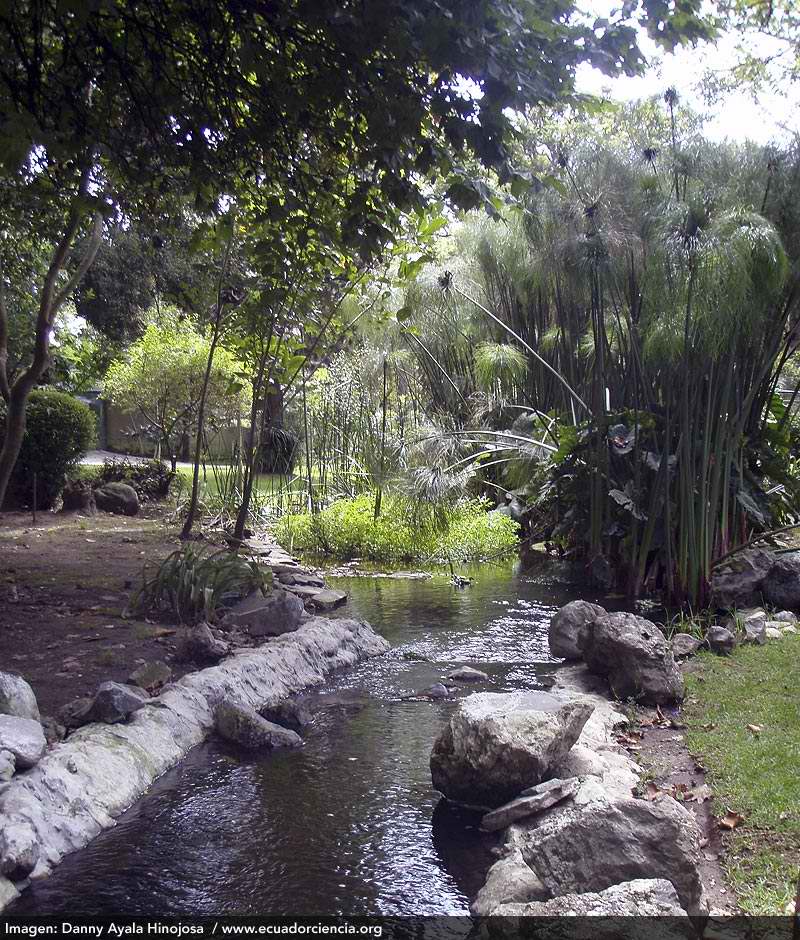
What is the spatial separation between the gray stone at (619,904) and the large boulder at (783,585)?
19.4ft

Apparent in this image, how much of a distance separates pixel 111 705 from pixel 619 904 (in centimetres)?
310

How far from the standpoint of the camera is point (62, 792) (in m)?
4.20

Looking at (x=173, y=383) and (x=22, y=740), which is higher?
(x=173, y=383)

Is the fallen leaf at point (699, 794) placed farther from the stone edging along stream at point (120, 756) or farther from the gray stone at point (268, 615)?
the gray stone at point (268, 615)

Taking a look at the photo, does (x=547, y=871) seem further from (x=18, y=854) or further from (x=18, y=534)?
A: (x=18, y=534)

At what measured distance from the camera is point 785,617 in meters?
8.03

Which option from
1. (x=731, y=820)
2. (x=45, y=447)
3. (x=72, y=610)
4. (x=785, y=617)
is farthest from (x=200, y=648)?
(x=45, y=447)

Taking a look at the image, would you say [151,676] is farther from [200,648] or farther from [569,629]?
[569,629]

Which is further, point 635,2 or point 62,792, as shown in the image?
point 635,2

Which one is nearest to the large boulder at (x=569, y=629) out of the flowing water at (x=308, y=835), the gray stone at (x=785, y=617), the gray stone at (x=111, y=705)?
the flowing water at (x=308, y=835)

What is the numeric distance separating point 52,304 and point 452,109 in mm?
4284

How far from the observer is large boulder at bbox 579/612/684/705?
20.1 feet

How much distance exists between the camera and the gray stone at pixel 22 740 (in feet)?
13.8

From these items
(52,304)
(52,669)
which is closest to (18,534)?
(52,304)
